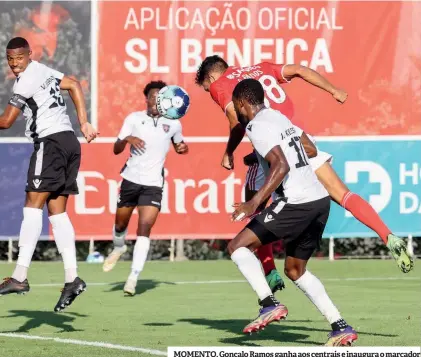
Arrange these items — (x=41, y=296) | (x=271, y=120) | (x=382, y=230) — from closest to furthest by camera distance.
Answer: (x=271, y=120) < (x=382, y=230) < (x=41, y=296)

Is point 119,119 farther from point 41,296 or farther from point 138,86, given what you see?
point 41,296

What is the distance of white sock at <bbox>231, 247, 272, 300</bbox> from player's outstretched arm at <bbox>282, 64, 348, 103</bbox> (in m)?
2.14

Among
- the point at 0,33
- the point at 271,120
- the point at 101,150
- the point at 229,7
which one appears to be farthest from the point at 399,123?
the point at 271,120

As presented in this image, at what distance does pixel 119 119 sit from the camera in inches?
740

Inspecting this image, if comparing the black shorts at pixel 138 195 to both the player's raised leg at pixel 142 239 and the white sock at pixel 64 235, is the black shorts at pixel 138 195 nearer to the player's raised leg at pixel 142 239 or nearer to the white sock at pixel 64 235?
the player's raised leg at pixel 142 239

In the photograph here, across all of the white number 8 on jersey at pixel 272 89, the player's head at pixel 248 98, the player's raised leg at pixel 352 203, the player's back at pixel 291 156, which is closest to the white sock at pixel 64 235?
the white number 8 on jersey at pixel 272 89

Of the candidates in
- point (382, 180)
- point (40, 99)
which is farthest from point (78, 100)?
point (382, 180)

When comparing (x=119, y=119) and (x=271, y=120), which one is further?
(x=119, y=119)

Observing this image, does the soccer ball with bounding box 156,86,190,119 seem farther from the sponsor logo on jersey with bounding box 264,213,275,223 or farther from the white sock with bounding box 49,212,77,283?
the sponsor logo on jersey with bounding box 264,213,275,223

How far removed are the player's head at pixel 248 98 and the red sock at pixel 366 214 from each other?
6.31ft

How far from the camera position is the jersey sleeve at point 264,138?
980 centimetres

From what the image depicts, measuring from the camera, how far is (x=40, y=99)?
38.5 ft

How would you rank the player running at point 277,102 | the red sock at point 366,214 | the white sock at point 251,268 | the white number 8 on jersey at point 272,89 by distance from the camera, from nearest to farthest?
the white sock at point 251,268 < the red sock at point 366,214 < the player running at point 277,102 < the white number 8 on jersey at point 272,89

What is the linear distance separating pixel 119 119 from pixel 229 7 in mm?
2234
